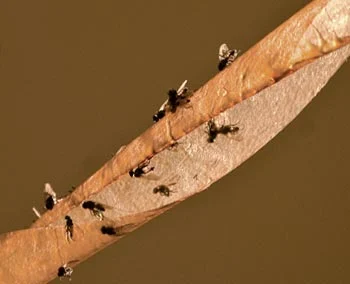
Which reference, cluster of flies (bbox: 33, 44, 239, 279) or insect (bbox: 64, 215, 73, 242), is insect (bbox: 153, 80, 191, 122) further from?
insect (bbox: 64, 215, 73, 242)

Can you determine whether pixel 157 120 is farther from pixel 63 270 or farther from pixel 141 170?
pixel 63 270

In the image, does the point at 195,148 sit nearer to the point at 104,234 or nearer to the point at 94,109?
the point at 104,234

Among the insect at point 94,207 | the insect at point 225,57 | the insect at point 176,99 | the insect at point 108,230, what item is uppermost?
the insect at point 225,57

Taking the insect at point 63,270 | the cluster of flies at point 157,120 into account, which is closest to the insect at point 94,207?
the cluster of flies at point 157,120

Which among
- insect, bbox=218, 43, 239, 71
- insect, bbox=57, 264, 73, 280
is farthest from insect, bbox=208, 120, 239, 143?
insect, bbox=57, 264, 73, 280

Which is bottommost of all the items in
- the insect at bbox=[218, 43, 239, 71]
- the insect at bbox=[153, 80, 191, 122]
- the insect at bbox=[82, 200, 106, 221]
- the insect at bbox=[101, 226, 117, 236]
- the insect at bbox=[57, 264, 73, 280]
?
the insect at bbox=[101, 226, 117, 236]

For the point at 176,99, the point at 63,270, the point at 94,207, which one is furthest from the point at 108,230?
the point at 176,99

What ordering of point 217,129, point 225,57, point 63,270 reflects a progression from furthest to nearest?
point 63,270 → point 225,57 → point 217,129

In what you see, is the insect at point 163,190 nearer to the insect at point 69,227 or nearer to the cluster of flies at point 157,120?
the cluster of flies at point 157,120

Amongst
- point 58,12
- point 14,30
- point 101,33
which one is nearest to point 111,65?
point 101,33
